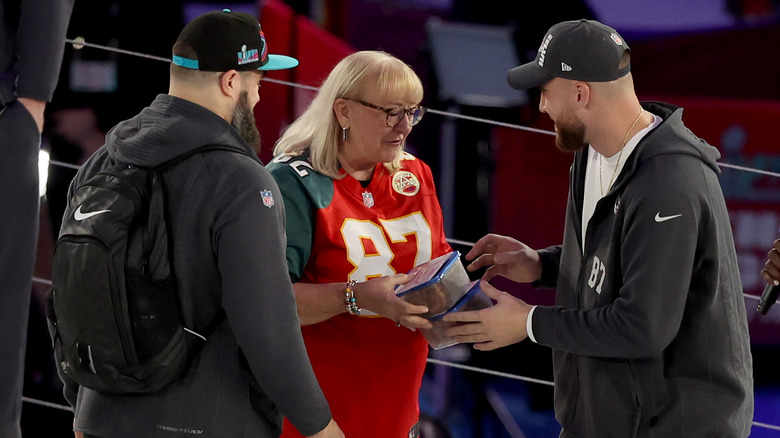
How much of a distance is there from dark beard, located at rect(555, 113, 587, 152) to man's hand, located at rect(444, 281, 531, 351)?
1.04 ft

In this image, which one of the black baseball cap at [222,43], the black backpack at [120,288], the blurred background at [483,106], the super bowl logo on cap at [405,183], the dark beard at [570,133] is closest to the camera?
the black backpack at [120,288]

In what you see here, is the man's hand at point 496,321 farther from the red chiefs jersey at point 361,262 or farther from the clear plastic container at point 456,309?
the red chiefs jersey at point 361,262

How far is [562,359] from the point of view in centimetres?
183

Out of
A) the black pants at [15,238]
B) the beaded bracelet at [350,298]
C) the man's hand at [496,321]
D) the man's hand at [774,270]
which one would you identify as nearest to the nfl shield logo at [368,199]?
the beaded bracelet at [350,298]

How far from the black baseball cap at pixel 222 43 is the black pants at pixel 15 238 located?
383mm

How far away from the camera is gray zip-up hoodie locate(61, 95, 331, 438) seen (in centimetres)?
140

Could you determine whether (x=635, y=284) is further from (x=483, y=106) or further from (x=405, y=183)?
(x=483, y=106)

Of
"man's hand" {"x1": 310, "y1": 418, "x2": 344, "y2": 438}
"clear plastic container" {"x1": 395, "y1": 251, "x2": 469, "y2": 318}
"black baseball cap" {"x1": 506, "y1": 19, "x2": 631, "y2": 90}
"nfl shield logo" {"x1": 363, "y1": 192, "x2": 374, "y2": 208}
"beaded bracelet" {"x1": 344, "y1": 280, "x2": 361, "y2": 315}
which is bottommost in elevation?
"man's hand" {"x1": 310, "y1": 418, "x2": 344, "y2": 438}

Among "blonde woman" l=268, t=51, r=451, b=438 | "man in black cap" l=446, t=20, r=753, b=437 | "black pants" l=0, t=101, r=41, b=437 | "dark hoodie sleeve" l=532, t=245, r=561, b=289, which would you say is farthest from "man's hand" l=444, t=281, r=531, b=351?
"black pants" l=0, t=101, r=41, b=437

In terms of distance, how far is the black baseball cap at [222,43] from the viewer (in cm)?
147

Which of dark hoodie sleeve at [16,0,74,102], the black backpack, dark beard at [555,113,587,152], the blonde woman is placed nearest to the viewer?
the black backpack

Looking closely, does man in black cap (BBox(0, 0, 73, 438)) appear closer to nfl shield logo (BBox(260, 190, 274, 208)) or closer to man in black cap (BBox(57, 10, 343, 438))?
man in black cap (BBox(57, 10, 343, 438))

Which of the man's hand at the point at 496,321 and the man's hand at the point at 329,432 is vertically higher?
the man's hand at the point at 496,321

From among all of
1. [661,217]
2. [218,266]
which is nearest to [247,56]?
[218,266]
